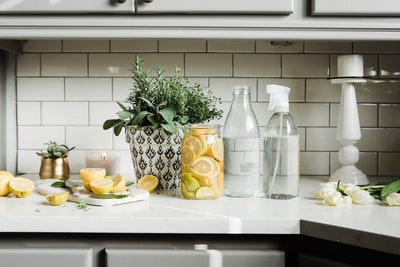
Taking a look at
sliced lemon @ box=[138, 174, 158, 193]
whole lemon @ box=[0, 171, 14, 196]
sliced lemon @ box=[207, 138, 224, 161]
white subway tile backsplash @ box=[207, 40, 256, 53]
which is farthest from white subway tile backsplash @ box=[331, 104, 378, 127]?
whole lemon @ box=[0, 171, 14, 196]

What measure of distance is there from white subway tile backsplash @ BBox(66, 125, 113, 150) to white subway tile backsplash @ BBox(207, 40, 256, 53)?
460 mm

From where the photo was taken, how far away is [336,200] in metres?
1.21

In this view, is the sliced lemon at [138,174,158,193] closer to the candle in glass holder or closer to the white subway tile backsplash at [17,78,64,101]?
the candle in glass holder

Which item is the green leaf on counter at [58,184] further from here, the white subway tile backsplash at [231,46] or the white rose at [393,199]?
the white rose at [393,199]

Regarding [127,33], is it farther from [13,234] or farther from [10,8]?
[13,234]

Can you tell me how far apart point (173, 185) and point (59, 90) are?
59cm

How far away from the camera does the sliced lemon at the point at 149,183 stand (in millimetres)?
1367

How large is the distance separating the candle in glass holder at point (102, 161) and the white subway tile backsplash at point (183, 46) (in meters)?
0.41


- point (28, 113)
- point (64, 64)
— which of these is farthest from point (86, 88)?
point (28, 113)

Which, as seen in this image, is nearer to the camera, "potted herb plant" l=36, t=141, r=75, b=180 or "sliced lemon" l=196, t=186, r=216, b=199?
"sliced lemon" l=196, t=186, r=216, b=199

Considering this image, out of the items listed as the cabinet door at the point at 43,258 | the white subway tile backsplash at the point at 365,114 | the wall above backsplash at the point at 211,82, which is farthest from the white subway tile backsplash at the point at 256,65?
the cabinet door at the point at 43,258

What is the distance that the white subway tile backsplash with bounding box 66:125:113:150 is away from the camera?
5.67 feet

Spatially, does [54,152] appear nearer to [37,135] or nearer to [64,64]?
[37,135]

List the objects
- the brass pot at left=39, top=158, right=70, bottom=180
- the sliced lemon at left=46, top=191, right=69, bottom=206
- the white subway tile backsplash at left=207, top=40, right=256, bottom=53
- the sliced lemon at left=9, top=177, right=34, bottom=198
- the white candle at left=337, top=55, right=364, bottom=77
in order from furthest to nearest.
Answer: the white subway tile backsplash at left=207, top=40, right=256, bottom=53
the brass pot at left=39, top=158, right=70, bottom=180
the white candle at left=337, top=55, right=364, bottom=77
the sliced lemon at left=9, top=177, right=34, bottom=198
the sliced lemon at left=46, top=191, right=69, bottom=206
